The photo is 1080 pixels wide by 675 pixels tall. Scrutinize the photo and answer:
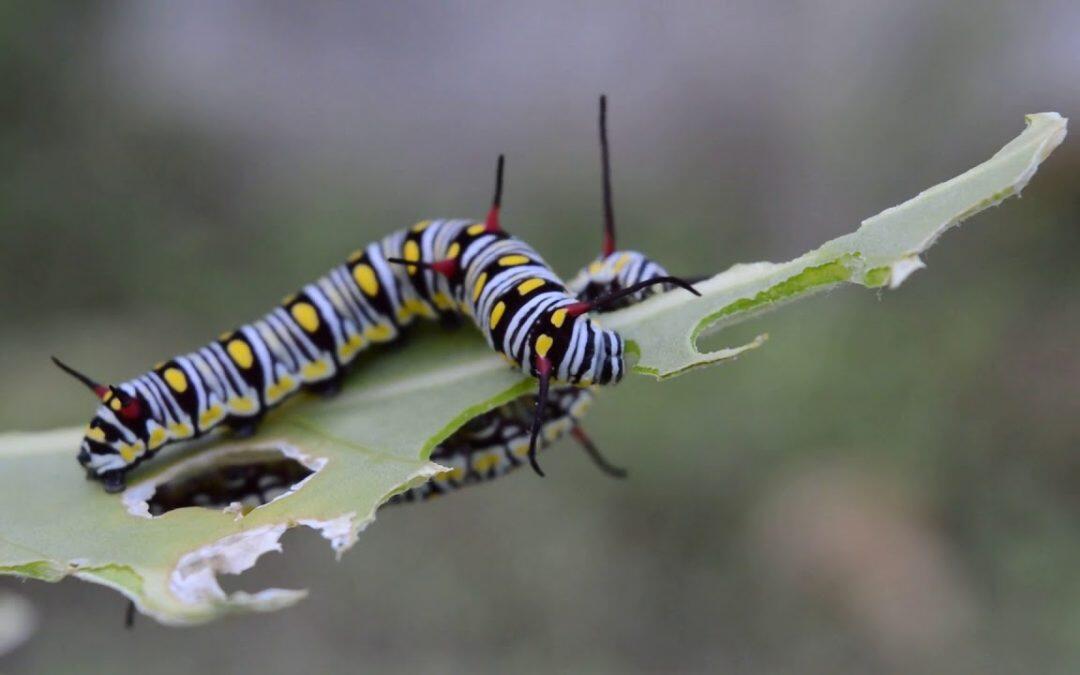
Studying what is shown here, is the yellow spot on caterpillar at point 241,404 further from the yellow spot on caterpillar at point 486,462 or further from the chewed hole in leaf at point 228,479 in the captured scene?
the yellow spot on caterpillar at point 486,462

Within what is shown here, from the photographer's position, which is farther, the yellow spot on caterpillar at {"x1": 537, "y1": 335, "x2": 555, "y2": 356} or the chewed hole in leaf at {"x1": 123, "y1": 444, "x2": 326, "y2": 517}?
the chewed hole in leaf at {"x1": 123, "y1": 444, "x2": 326, "y2": 517}

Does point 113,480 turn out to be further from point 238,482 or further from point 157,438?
point 238,482

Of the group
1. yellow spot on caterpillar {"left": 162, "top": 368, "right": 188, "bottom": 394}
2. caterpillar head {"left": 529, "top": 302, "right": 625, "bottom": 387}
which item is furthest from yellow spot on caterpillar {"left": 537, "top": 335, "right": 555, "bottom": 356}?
yellow spot on caterpillar {"left": 162, "top": 368, "right": 188, "bottom": 394}

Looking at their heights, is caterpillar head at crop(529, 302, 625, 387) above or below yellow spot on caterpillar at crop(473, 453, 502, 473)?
above

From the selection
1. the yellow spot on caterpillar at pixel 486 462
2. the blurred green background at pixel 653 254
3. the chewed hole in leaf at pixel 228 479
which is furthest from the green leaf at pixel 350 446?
the blurred green background at pixel 653 254

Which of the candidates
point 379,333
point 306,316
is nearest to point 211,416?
point 306,316

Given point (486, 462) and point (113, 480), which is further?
point (486, 462)

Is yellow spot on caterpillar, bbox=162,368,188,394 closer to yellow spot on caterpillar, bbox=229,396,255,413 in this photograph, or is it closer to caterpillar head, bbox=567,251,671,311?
yellow spot on caterpillar, bbox=229,396,255,413
